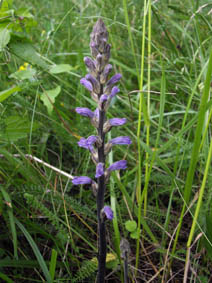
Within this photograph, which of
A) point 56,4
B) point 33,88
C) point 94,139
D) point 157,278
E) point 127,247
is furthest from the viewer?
point 56,4

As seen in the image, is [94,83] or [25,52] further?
[25,52]

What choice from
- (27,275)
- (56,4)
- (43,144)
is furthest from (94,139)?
(56,4)

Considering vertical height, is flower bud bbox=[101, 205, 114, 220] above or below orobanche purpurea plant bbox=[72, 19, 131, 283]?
below

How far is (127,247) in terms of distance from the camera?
5.52 ft

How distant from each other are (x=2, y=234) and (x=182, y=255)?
1.33m

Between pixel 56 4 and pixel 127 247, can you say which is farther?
pixel 56 4

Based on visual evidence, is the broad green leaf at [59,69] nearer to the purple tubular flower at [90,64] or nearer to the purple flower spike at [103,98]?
the purple tubular flower at [90,64]

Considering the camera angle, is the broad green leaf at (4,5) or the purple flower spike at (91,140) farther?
the broad green leaf at (4,5)

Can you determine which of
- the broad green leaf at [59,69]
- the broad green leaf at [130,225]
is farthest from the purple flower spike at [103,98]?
the broad green leaf at [59,69]

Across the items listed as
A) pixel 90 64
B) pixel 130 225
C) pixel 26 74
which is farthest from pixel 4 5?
pixel 130 225

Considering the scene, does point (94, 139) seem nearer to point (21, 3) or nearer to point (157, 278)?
point (157, 278)

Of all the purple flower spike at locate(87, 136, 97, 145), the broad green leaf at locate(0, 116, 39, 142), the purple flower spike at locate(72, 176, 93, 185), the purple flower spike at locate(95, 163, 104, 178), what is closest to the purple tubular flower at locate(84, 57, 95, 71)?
the purple flower spike at locate(87, 136, 97, 145)

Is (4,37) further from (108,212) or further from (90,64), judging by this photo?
(108,212)

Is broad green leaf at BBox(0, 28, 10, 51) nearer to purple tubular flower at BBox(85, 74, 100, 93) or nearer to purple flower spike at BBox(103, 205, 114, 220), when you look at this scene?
purple tubular flower at BBox(85, 74, 100, 93)
